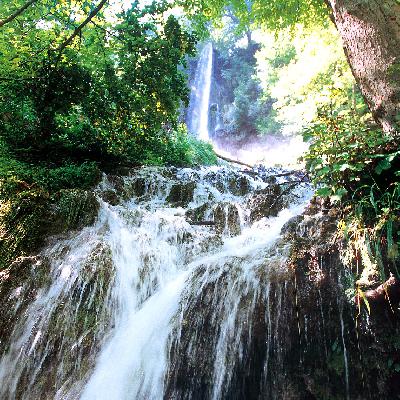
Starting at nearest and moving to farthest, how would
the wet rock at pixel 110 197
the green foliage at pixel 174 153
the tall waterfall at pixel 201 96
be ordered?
Result: the wet rock at pixel 110 197 → the green foliage at pixel 174 153 → the tall waterfall at pixel 201 96

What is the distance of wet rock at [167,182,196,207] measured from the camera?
7.86 meters

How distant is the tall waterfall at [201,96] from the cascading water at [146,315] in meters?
22.6

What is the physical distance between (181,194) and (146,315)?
4.31 meters

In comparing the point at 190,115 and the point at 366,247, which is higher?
the point at 190,115

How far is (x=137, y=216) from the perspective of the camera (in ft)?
19.7

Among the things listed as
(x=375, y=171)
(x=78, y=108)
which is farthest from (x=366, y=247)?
(x=78, y=108)

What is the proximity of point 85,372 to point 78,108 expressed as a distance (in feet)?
26.7

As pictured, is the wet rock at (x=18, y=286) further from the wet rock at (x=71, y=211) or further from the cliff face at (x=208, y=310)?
the wet rock at (x=71, y=211)

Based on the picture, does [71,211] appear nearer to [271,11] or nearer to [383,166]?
[383,166]

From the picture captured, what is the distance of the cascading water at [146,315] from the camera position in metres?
3.21

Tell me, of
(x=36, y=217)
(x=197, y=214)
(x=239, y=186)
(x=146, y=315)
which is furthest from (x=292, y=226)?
(x=239, y=186)

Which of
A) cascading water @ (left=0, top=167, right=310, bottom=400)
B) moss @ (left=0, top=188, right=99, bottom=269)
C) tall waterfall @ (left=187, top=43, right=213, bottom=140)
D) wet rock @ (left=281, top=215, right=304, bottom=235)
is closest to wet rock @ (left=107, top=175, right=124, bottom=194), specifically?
moss @ (left=0, top=188, right=99, bottom=269)

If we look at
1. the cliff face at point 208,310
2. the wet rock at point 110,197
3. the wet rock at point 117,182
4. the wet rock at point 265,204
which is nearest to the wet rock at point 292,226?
the cliff face at point 208,310

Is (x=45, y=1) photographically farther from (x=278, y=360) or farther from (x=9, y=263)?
(x=278, y=360)
